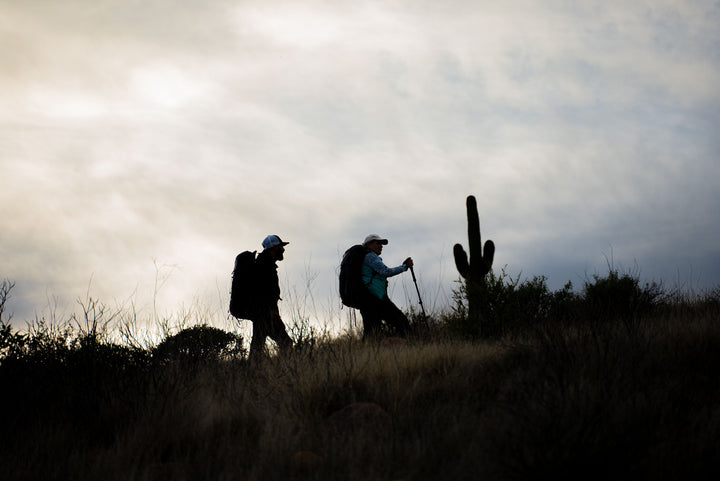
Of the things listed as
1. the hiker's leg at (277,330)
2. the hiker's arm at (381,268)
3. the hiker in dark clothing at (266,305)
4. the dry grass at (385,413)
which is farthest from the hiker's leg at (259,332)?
the hiker's arm at (381,268)

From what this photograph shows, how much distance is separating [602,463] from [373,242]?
6.67 m

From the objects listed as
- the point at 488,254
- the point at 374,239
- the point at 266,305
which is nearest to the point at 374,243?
the point at 374,239

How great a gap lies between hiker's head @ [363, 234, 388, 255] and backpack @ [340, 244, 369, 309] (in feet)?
0.57

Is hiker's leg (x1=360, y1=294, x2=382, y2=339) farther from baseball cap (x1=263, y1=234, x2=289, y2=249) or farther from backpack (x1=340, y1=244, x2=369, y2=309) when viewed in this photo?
baseball cap (x1=263, y1=234, x2=289, y2=249)

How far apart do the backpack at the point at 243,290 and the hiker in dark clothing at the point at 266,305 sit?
0.08m

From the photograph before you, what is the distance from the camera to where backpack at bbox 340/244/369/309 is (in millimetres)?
10188

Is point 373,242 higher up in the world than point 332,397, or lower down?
higher up

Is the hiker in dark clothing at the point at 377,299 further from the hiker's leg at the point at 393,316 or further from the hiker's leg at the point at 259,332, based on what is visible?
the hiker's leg at the point at 259,332

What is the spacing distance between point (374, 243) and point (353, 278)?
29.9 inches

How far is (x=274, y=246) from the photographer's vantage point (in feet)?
32.1

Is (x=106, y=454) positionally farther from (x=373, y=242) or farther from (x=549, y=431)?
(x=373, y=242)

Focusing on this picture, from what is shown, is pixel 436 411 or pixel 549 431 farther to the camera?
pixel 436 411

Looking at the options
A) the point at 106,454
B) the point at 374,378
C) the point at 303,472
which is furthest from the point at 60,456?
the point at 374,378

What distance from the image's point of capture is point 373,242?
10.5m
